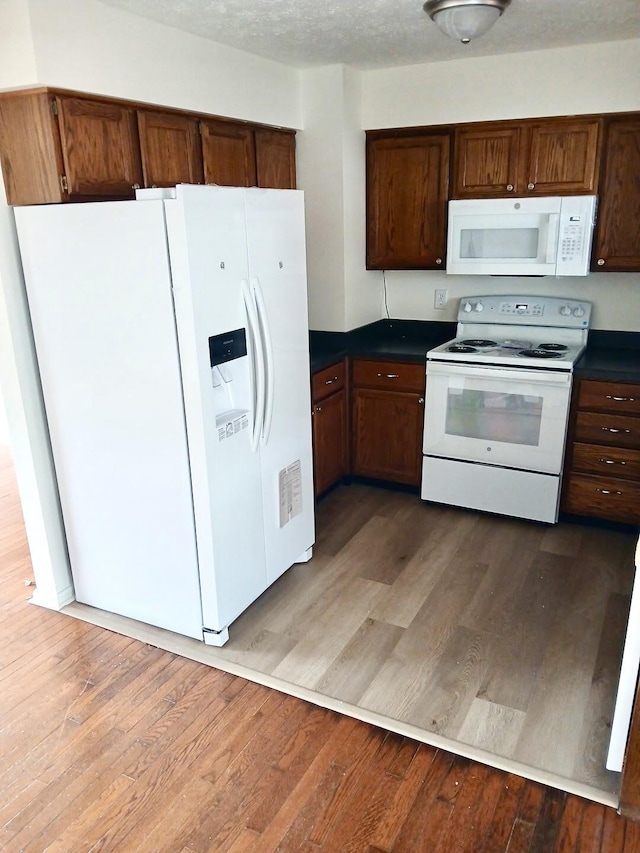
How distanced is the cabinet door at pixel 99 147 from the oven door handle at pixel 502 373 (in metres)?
1.81

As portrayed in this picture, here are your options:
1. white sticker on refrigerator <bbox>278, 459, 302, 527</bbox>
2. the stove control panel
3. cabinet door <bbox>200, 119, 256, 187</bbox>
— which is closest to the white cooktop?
the stove control panel

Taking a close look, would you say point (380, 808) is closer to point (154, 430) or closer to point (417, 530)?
point (154, 430)

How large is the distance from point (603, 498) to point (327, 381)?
5.26ft

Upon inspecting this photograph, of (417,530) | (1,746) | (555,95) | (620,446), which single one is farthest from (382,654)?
(555,95)

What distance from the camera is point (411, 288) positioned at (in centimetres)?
425

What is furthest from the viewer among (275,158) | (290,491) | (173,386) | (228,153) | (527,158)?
(275,158)

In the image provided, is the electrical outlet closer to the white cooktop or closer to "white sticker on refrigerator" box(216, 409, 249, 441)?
the white cooktop

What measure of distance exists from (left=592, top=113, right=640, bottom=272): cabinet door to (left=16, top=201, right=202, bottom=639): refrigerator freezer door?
2.38 m

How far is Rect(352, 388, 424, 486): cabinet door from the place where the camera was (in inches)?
151

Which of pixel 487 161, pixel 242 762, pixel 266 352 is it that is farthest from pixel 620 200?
pixel 242 762

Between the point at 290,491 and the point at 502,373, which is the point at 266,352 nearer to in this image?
the point at 290,491

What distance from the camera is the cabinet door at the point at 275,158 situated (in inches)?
138

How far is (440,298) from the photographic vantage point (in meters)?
4.16

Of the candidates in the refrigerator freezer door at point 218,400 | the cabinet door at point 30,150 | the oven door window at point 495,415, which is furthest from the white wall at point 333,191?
the cabinet door at point 30,150
